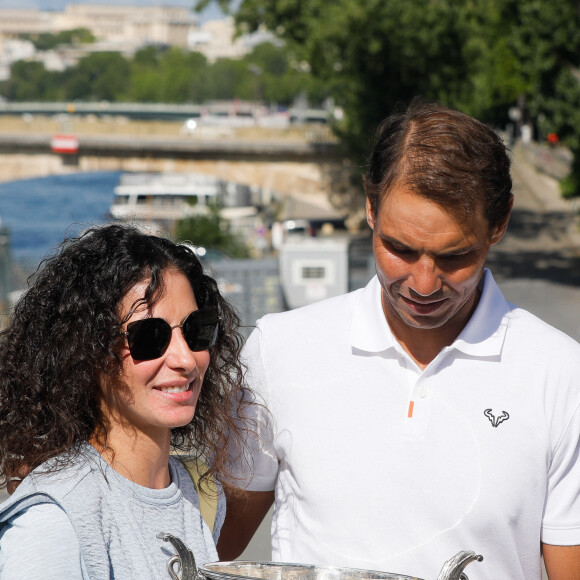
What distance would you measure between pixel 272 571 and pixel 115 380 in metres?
0.43

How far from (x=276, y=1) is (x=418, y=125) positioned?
18120 mm

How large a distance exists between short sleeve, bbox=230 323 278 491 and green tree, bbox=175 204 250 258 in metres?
15.0

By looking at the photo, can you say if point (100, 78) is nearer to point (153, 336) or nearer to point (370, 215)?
point (370, 215)

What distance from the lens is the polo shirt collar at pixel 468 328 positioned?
6.39ft

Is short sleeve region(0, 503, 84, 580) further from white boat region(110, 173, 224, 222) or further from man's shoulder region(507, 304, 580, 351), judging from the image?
white boat region(110, 173, 224, 222)

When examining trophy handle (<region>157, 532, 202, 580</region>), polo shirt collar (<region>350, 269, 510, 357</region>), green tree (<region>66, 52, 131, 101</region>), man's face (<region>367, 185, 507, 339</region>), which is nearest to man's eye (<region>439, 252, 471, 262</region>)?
man's face (<region>367, 185, 507, 339</region>)

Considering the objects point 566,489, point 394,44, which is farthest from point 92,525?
point 394,44

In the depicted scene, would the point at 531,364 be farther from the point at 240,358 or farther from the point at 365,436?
the point at 240,358

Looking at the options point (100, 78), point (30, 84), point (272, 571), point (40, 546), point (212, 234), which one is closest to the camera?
point (40, 546)

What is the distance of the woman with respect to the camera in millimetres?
1582

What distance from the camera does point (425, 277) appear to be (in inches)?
70.5

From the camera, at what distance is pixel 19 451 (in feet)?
5.32

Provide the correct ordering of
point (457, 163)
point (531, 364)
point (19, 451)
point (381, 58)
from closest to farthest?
point (19, 451)
point (457, 163)
point (531, 364)
point (381, 58)

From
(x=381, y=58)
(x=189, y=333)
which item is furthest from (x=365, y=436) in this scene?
(x=381, y=58)
